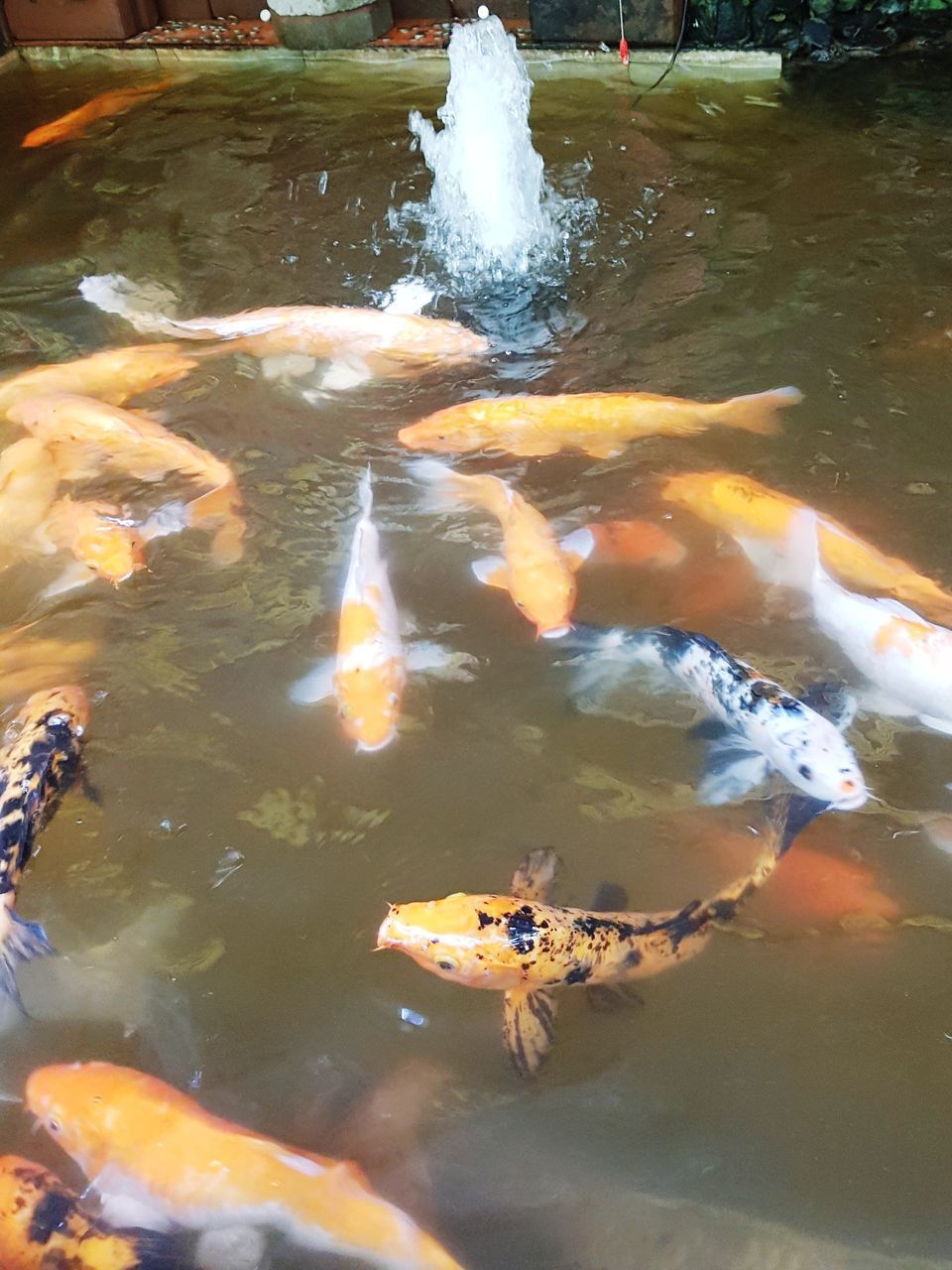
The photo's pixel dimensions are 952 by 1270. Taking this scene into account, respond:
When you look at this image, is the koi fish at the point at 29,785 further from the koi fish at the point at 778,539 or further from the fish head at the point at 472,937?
the koi fish at the point at 778,539

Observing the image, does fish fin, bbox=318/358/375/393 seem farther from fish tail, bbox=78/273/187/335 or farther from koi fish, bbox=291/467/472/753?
koi fish, bbox=291/467/472/753

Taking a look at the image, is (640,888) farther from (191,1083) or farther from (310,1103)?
(191,1083)

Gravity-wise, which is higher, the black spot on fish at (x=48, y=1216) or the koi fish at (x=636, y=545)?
the koi fish at (x=636, y=545)

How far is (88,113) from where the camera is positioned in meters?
8.41

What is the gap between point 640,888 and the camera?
2824mm

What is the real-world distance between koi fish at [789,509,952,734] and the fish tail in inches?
147

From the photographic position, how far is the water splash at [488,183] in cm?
597

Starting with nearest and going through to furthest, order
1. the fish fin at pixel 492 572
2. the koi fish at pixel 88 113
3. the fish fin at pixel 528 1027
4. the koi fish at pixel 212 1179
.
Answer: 1. the koi fish at pixel 212 1179
2. the fish fin at pixel 528 1027
3. the fish fin at pixel 492 572
4. the koi fish at pixel 88 113

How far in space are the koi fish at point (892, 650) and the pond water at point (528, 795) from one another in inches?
2.8

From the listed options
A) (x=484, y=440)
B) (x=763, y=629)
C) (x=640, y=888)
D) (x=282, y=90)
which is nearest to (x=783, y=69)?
(x=282, y=90)

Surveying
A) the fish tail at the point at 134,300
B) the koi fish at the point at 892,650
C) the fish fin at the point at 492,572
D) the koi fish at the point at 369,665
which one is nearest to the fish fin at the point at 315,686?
the koi fish at the point at 369,665

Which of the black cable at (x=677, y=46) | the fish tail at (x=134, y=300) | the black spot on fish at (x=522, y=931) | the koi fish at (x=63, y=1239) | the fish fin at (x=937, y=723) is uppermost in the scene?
the black cable at (x=677, y=46)

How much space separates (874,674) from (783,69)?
6.53 m

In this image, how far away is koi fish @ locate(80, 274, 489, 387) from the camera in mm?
5004
